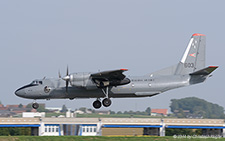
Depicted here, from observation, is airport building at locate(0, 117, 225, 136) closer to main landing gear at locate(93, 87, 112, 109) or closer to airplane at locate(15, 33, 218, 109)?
airplane at locate(15, 33, 218, 109)

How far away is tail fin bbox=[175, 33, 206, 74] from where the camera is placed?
3675 cm

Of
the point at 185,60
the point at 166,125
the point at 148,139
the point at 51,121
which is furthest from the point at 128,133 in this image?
the point at 185,60

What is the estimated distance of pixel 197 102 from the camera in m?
153

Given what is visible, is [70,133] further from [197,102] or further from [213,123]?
[197,102]

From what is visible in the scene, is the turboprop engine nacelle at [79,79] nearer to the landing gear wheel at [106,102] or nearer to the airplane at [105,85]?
the airplane at [105,85]

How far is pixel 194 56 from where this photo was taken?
3725 cm

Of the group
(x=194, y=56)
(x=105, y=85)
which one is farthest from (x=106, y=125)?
(x=105, y=85)

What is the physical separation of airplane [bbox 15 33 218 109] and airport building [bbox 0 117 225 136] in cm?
2047

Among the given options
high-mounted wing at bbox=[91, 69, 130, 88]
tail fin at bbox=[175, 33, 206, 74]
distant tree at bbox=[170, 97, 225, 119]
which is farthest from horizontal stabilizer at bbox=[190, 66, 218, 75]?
distant tree at bbox=[170, 97, 225, 119]

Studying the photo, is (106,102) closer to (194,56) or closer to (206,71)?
(206,71)

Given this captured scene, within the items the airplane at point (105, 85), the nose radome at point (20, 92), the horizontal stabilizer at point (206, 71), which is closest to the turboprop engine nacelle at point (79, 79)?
the airplane at point (105, 85)

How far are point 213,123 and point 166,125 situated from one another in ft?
23.1

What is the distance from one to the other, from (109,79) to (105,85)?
23.8 inches

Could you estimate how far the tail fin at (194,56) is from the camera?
121 feet
